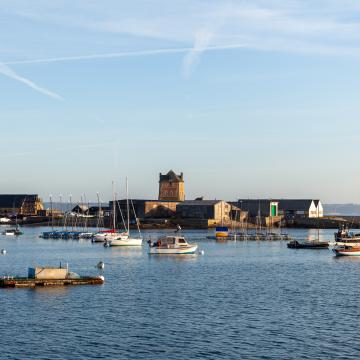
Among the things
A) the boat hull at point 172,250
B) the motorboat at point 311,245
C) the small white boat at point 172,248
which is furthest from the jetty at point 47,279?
the motorboat at point 311,245

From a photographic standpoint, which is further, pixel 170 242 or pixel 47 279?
pixel 170 242

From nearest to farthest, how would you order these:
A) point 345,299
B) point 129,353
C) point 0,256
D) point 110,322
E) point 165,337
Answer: point 129,353, point 165,337, point 110,322, point 345,299, point 0,256

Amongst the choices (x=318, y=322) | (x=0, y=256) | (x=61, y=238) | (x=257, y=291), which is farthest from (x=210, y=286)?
(x=61, y=238)

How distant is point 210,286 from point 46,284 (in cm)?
1675

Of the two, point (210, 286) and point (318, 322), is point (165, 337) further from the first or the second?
point (210, 286)

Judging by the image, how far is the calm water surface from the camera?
149 feet

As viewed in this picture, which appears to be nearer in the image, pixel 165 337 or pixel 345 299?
pixel 165 337

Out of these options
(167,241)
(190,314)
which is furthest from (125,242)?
(190,314)

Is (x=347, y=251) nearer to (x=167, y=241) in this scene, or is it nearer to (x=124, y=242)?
(x=167, y=241)

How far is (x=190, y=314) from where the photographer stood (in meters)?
57.3

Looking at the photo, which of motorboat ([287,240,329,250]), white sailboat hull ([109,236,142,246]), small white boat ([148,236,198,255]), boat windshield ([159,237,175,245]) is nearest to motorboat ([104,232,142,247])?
white sailboat hull ([109,236,142,246])

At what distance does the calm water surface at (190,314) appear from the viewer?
149ft

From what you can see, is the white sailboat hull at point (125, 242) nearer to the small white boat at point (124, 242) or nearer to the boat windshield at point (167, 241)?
the small white boat at point (124, 242)

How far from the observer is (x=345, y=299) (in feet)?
216
